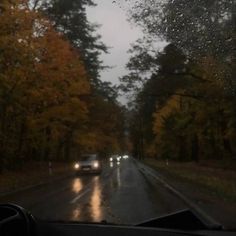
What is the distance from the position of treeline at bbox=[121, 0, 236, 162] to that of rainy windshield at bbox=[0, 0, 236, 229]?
0.05 m

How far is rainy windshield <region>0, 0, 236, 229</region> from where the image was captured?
18.7 meters

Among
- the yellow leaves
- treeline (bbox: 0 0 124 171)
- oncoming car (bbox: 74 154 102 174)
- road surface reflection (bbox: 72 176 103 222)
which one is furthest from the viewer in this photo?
the yellow leaves

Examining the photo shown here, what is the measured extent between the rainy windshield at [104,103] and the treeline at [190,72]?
54mm

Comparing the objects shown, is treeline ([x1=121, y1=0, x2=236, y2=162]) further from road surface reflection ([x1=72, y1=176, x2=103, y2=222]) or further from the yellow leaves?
road surface reflection ([x1=72, y1=176, x2=103, y2=222])

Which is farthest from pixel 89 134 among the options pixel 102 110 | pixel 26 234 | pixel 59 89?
A: pixel 26 234

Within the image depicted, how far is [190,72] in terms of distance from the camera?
42.5 m

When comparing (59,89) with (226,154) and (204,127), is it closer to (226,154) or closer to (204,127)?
(204,127)

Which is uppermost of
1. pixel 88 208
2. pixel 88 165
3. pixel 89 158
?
pixel 89 158

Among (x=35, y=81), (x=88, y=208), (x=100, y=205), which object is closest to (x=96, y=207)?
(x=88, y=208)

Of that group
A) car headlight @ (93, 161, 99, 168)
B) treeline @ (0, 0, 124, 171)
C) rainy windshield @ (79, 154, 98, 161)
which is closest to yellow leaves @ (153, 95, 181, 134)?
treeline @ (0, 0, 124, 171)

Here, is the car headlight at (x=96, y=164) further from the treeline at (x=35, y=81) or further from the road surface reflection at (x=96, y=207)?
the road surface reflection at (x=96, y=207)

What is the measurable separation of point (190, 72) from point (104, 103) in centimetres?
3546

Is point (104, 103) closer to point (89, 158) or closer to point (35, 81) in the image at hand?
point (89, 158)

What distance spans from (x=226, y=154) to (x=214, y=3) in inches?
2127
